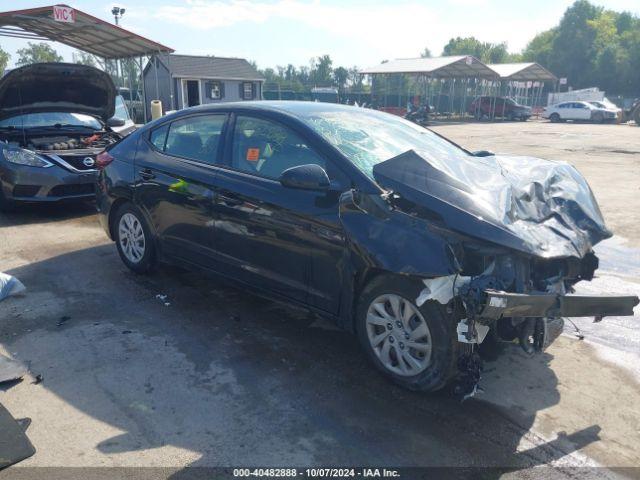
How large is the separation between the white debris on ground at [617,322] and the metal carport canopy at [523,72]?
39.3 metres

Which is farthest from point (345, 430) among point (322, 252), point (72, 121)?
point (72, 121)

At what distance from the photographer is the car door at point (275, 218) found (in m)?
3.65

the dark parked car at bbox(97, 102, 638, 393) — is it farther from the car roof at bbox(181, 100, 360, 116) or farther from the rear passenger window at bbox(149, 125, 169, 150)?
the rear passenger window at bbox(149, 125, 169, 150)

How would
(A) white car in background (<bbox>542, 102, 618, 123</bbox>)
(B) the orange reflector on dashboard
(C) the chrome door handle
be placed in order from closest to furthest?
1. (B) the orange reflector on dashboard
2. (C) the chrome door handle
3. (A) white car in background (<bbox>542, 102, 618, 123</bbox>)

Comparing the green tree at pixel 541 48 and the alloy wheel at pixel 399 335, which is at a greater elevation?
the green tree at pixel 541 48

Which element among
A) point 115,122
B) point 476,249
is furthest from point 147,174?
point 115,122

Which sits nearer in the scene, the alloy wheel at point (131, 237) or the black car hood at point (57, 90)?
the alloy wheel at point (131, 237)

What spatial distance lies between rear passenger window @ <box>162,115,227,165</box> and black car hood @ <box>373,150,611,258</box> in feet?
5.48

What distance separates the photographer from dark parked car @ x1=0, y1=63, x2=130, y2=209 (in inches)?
286

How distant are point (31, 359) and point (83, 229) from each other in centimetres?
371

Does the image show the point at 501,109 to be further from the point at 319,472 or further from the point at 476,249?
the point at 319,472

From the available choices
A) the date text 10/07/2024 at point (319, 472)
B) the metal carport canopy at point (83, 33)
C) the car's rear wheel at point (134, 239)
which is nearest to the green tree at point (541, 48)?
the metal carport canopy at point (83, 33)

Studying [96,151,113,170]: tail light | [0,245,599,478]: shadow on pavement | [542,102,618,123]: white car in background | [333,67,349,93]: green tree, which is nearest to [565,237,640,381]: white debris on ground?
[0,245,599,478]: shadow on pavement

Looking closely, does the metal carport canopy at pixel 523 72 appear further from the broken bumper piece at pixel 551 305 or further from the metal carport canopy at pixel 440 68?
the broken bumper piece at pixel 551 305
